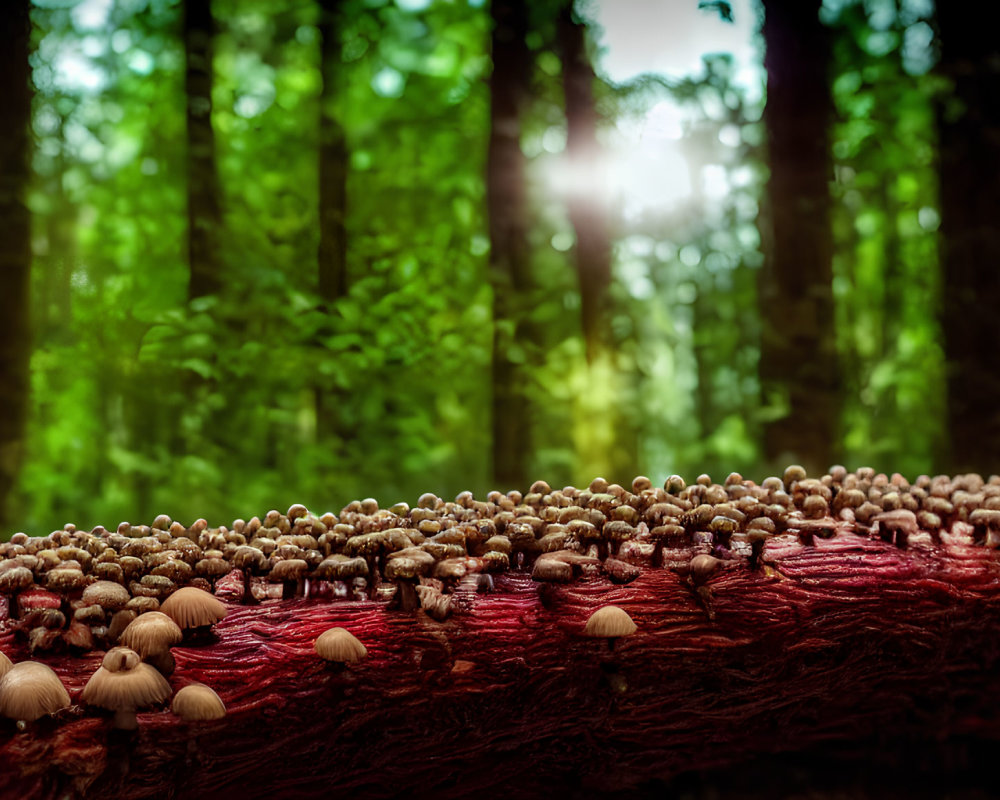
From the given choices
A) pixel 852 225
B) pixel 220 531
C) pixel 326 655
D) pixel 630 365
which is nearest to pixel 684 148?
pixel 852 225

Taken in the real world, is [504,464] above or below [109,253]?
below

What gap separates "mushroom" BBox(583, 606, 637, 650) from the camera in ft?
4.55

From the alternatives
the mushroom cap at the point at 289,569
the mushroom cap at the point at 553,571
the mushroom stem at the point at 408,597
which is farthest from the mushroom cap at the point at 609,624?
the mushroom cap at the point at 289,569

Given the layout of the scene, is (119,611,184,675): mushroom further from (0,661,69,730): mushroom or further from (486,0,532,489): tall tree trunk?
(486,0,532,489): tall tree trunk

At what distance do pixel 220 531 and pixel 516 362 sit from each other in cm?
262

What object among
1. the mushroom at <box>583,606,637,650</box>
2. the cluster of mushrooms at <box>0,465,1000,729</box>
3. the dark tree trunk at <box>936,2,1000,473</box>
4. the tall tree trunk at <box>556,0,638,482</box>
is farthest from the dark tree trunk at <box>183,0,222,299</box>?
the dark tree trunk at <box>936,2,1000,473</box>

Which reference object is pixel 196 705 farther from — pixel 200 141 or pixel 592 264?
pixel 200 141

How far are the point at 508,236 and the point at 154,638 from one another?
11.6 ft

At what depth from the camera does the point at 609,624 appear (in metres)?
1.39

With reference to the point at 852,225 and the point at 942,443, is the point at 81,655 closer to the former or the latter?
the point at 942,443

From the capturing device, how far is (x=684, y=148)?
491 cm

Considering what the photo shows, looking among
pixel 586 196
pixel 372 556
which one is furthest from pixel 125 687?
pixel 586 196

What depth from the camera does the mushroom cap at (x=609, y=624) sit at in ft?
4.55

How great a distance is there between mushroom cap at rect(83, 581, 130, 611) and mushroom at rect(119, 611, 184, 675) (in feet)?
0.50
